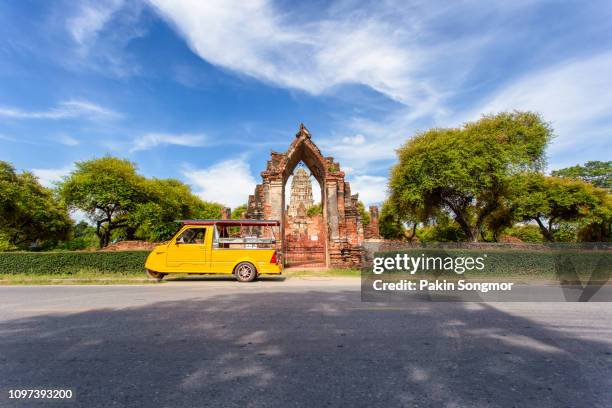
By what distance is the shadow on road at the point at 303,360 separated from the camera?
10.1 feet

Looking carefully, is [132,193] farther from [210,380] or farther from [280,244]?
[210,380]

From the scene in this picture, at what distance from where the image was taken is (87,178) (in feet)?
97.4

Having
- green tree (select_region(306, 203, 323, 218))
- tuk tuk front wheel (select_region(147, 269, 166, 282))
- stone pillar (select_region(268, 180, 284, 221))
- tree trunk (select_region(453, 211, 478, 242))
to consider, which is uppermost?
green tree (select_region(306, 203, 323, 218))

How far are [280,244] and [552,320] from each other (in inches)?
513

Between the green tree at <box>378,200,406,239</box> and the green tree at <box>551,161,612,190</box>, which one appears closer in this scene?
the green tree at <box>551,161,612,190</box>

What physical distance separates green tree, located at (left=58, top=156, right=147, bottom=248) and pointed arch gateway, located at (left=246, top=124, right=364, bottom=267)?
17.9 m

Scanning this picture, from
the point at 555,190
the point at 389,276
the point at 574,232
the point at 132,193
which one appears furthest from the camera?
the point at 574,232

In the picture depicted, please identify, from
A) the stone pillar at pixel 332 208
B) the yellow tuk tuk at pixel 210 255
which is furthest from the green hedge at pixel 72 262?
the stone pillar at pixel 332 208

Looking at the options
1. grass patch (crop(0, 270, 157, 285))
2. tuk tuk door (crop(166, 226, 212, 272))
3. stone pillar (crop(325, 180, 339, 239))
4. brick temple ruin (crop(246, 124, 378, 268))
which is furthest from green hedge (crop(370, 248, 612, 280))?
A: grass patch (crop(0, 270, 157, 285))

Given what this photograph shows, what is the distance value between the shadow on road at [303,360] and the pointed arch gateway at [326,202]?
469 inches

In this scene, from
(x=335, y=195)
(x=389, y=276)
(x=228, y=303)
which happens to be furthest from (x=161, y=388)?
(x=335, y=195)

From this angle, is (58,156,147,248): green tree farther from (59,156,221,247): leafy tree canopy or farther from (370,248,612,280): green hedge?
(370,248,612,280): green hedge

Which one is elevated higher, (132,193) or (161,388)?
(132,193)

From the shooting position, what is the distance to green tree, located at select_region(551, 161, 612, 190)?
37.5 m
